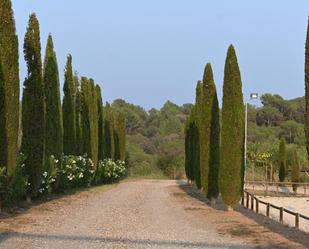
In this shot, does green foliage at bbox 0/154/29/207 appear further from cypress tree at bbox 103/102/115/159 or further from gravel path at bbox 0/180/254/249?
cypress tree at bbox 103/102/115/159

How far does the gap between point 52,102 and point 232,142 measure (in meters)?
8.17

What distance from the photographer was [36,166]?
64.8ft

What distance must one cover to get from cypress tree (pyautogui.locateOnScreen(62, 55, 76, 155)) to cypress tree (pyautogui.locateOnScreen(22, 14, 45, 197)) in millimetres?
10288

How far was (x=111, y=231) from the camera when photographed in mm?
13094

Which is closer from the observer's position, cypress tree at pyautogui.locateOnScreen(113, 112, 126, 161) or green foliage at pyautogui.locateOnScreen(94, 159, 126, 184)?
green foliage at pyautogui.locateOnScreen(94, 159, 126, 184)

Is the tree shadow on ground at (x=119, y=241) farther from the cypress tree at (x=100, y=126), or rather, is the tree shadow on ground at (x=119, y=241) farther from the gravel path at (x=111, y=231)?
the cypress tree at (x=100, y=126)

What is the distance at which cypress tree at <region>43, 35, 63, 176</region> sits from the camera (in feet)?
77.4

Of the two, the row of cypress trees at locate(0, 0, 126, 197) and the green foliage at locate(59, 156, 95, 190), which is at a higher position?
the row of cypress trees at locate(0, 0, 126, 197)

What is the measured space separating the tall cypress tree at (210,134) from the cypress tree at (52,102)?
6573mm

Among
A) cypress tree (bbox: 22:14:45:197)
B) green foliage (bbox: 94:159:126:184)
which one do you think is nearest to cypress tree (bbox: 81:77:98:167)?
green foliage (bbox: 94:159:126:184)

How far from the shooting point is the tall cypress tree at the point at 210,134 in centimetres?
2420

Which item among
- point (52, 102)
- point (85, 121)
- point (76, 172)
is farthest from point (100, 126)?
point (52, 102)

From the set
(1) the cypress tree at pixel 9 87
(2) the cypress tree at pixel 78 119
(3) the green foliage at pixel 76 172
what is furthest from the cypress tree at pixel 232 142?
(2) the cypress tree at pixel 78 119

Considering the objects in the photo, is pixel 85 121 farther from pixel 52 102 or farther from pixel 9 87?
pixel 9 87
